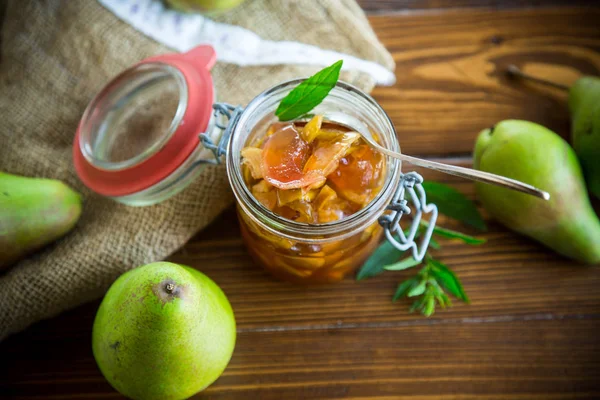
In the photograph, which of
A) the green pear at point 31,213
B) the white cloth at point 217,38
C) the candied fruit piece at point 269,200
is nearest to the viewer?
the candied fruit piece at point 269,200

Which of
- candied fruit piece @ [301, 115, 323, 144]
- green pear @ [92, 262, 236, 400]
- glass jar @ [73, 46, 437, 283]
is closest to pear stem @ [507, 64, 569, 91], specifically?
glass jar @ [73, 46, 437, 283]

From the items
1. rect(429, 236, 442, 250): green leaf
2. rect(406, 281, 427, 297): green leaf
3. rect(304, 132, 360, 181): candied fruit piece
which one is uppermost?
rect(304, 132, 360, 181): candied fruit piece

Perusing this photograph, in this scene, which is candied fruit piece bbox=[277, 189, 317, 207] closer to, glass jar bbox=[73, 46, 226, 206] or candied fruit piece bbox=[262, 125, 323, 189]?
candied fruit piece bbox=[262, 125, 323, 189]

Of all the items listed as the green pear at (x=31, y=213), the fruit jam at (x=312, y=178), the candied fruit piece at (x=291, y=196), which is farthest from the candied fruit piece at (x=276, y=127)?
the green pear at (x=31, y=213)

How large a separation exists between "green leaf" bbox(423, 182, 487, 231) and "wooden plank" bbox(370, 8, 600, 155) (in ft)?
0.28

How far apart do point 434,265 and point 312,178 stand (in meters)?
0.31

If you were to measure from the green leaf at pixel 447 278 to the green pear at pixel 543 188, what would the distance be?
4.6 inches

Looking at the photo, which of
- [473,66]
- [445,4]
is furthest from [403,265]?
[445,4]

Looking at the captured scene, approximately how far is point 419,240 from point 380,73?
0.27 meters

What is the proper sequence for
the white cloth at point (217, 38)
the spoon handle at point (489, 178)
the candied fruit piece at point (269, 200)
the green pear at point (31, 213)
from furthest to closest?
the white cloth at point (217, 38)
the green pear at point (31, 213)
the candied fruit piece at point (269, 200)
the spoon handle at point (489, 178)

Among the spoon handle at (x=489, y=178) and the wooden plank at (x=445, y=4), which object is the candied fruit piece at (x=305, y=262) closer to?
the spoon handle at (x=489, y=178)

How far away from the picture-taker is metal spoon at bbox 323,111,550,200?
0.49 m

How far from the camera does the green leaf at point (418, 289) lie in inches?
28.9

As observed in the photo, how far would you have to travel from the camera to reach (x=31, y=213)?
71 centimetres
